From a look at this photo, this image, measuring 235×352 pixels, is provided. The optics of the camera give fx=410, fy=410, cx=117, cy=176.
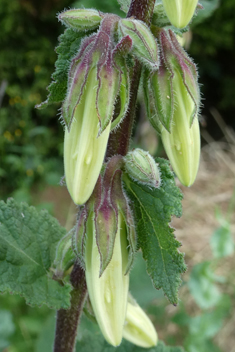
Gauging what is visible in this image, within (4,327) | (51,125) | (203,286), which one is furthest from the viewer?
(51,125)

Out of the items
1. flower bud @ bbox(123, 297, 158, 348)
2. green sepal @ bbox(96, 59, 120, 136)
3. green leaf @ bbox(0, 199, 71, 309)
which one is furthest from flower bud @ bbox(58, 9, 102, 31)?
flower bud @ bbox(123, 297, 158, 348)

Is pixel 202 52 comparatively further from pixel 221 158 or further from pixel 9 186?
pixel 9 186

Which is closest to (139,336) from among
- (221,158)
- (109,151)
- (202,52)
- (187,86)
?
(109,151)

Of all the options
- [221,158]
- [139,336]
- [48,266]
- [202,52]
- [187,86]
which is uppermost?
[187,86]

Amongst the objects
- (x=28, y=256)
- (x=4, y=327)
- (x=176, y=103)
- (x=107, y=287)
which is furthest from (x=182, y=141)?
(x=4, y=327)

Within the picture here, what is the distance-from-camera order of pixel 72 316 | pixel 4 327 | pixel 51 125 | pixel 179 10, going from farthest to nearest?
pixel 51 125, pixel 4 327, pixel 72 316, pixel 179 10

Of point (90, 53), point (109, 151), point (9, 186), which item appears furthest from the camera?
point (9, 186)

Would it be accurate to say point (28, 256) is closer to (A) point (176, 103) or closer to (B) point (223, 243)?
(A) point (176, 103)

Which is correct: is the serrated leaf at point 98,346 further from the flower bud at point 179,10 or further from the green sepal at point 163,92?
the flower bud at point 179,10
